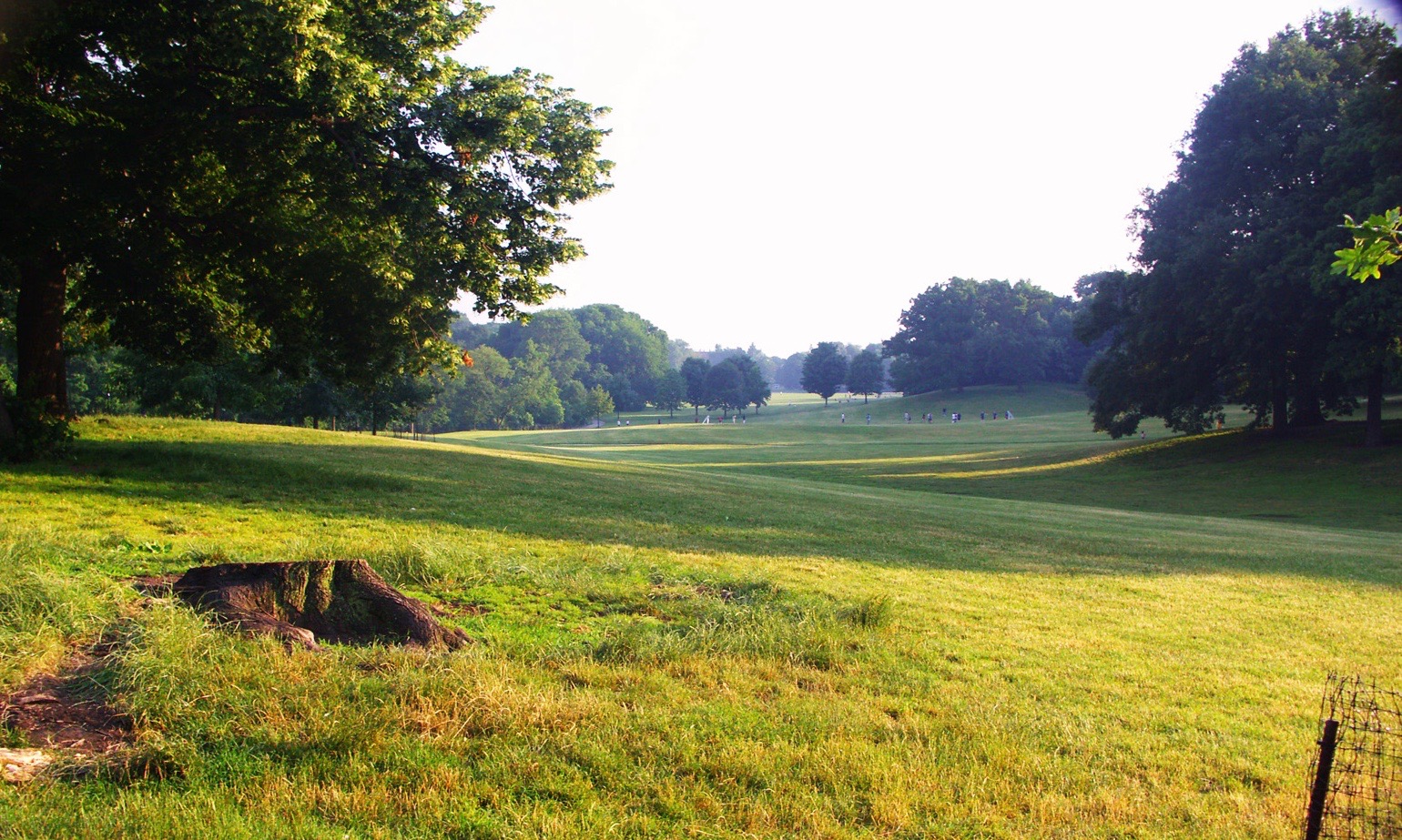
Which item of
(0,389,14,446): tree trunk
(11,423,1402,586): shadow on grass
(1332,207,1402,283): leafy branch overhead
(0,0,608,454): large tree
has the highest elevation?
(0,0,608,454): large tree

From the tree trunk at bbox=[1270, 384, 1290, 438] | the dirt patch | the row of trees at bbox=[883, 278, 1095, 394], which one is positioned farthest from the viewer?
the row of trees at bbox=[883, 278, 1095, 394]

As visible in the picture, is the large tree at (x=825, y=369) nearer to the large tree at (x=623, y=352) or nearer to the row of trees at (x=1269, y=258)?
the large tree at (x=623, y=352)

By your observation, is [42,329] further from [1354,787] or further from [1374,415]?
[1374,415]

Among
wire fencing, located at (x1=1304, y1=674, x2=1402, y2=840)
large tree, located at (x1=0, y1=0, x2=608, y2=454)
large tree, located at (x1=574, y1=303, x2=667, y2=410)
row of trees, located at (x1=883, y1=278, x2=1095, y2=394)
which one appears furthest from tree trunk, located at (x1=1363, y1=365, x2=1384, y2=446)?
large tree, located at (x1=574, y1=303, x2=667, y2=410)

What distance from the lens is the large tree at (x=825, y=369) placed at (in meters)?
126

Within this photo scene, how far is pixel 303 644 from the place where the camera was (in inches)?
229

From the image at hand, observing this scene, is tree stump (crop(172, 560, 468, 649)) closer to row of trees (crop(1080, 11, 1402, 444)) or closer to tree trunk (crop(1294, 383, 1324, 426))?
row of trees (crop(1080, 11, 1402, 444))

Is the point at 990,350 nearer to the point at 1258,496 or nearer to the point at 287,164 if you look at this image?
the point at 1258,496

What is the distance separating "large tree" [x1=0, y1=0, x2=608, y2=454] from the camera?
13453 millimetres

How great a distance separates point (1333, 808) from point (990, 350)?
112595mm

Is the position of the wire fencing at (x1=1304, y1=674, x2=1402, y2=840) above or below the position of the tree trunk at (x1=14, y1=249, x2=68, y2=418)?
below

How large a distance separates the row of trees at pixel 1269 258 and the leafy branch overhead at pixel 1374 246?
3417cm

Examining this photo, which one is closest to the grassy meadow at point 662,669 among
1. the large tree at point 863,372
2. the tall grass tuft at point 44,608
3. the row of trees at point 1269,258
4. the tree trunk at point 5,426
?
the tall grass tuft at point 44,608

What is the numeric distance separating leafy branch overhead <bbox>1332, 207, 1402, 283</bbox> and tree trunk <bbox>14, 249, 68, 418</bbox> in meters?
18.9
